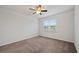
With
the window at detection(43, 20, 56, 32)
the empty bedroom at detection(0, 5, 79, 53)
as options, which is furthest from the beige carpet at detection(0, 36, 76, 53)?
the window at detection(43, 20, 56, 32)

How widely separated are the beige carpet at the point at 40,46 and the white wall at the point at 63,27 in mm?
88

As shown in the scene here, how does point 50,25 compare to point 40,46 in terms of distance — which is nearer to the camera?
point 50,25

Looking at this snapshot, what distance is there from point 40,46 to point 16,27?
58 centimetres

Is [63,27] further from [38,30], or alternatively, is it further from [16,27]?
[16,27]

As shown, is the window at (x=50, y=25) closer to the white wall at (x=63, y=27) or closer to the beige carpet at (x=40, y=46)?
the white wall at (x=63, y=27)

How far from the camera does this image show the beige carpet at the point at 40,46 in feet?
4.62

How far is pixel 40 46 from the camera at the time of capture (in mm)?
1623

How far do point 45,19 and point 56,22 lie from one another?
8.3 inches

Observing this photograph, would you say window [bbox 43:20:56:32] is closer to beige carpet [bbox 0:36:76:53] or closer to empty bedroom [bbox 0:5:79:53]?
empty bedroom [bbox 0:5:79:53]

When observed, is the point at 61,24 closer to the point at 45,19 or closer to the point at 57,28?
the point at 57,28

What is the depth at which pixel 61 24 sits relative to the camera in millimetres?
1558

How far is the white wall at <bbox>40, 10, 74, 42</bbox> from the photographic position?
56.3 inches

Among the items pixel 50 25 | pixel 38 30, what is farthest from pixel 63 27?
pixel 38 30
